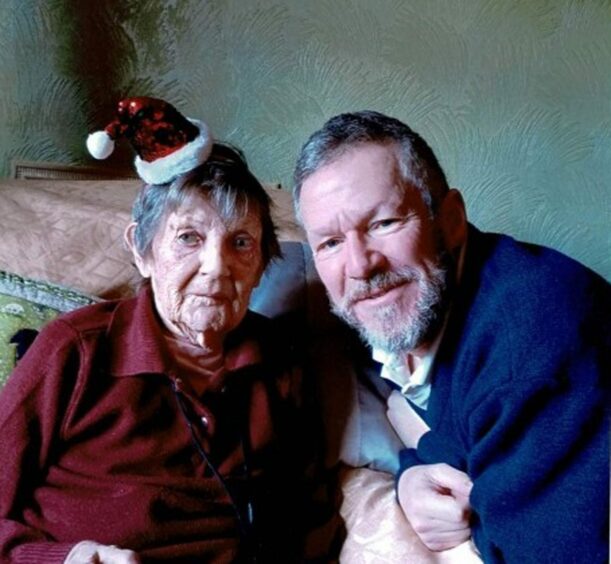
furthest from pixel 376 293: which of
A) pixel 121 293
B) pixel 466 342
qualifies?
pixel 121 293

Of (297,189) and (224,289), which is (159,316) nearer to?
(224,289)

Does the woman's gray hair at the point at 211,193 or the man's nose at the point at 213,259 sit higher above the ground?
the woman's gray hair at the point at 211,193

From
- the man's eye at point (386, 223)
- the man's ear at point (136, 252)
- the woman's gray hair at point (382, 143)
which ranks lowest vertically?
the man's ear at point (136, 252)

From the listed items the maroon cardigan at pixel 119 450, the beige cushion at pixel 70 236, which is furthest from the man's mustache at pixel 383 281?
the beige cushion at pixel 70 236

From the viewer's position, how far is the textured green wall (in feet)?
6.72

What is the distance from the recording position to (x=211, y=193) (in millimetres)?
1298

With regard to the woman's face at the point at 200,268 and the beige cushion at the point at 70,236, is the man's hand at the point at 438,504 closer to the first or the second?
the woman's face at the point at 200,268

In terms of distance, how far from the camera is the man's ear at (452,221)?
1.34 m

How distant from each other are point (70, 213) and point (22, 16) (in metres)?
0.82

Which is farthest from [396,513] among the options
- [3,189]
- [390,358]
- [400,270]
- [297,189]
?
[3,189]

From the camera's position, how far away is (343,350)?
5.16 ft

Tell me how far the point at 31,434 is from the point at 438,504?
0.58m

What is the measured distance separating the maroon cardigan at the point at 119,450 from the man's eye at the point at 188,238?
12 cm

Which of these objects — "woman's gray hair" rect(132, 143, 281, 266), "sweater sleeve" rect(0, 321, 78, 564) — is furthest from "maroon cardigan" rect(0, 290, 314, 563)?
"woman's gray hair" rect(132, 143, 281, 266)
